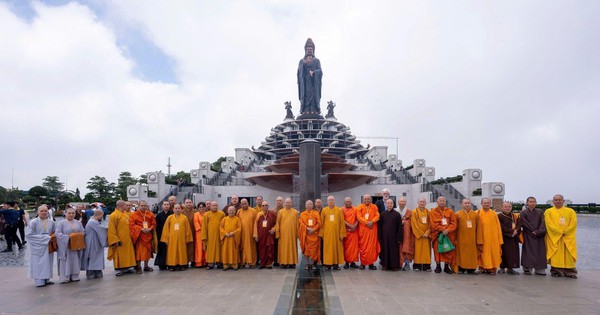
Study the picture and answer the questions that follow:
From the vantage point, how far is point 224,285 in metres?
6.30

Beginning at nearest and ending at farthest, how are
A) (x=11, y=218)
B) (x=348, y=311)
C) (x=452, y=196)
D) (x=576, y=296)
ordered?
(x=348, y=311)
(x=576, y=296)
(x=11, y=218)
(x=452, y=196)

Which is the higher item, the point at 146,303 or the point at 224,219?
the point at 224,219

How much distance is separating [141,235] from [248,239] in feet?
8.63

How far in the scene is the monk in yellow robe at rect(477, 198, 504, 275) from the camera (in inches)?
289

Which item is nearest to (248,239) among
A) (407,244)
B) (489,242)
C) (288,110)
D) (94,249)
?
(94,249)

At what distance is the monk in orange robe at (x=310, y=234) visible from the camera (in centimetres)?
757

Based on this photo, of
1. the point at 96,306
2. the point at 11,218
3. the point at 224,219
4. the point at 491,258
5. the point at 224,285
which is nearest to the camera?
the point at 96,306

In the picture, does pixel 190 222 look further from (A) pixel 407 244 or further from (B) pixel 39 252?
(A) pixel 407 244

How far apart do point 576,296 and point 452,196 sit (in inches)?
625

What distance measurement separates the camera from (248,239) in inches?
309

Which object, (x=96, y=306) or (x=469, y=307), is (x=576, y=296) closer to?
(x=469, y=307)

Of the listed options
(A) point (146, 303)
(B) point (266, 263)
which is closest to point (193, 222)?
(B) point (266, 263)

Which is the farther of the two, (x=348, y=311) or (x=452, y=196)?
(x=452, y=196)

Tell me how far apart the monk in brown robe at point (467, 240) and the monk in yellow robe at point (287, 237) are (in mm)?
3879
